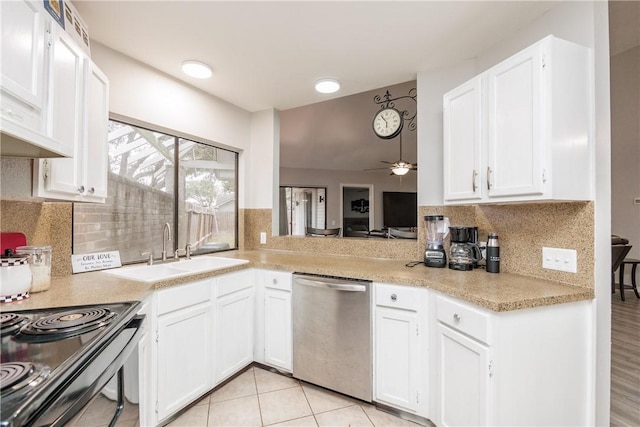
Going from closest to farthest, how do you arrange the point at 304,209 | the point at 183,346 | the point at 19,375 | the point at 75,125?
the point at 19,375 → the point at 75,125 → the point at 183,346 → the point at 304,209

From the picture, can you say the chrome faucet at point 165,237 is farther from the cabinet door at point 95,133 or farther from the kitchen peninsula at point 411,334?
the cabinet door at point 95,133

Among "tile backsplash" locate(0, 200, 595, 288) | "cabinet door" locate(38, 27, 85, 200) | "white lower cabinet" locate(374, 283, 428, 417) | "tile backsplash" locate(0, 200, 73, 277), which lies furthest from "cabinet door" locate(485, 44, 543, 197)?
"tile backsplash" locate(0, 200, 73, 277)

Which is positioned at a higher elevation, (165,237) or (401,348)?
(165,237)

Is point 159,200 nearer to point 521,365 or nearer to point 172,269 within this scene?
point 172,269

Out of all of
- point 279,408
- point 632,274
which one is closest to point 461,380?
point 279,408

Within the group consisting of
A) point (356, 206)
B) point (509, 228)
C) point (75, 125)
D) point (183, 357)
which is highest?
point (75, 125)

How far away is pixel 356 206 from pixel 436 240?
5.87 meters

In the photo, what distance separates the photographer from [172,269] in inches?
89.4

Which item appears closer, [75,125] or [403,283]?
[75,125]

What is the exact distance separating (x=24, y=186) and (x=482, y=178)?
93.6 inches

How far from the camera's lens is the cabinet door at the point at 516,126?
56.7 inches

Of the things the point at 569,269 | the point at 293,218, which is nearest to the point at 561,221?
the point at 569,269

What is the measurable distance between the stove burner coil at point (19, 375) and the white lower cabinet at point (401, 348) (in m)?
1.60

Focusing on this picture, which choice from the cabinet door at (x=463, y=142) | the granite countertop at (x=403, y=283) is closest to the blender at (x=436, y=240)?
the granite countertop at (x=403, y=283)
